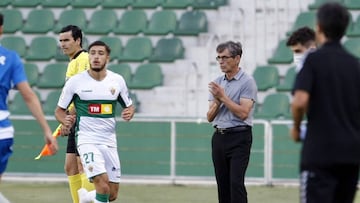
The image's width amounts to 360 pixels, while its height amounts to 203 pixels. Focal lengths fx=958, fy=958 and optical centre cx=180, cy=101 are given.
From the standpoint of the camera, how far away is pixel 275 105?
1780cm

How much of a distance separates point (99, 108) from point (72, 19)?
11.3 metres

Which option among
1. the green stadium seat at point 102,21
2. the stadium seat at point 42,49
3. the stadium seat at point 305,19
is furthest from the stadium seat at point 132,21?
the stadium seat at point 305,19

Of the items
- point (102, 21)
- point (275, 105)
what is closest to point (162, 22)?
point (102, 21)

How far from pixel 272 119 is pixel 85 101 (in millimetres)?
6735

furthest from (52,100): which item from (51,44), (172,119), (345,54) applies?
(345,54)

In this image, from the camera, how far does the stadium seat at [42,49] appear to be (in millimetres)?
20219

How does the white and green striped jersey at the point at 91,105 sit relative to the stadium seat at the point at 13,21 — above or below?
below

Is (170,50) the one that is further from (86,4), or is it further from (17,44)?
(17,44)

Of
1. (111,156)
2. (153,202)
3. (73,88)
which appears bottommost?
(153,202)

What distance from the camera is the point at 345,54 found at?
627cm

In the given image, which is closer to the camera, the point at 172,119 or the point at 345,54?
the point at 345,54

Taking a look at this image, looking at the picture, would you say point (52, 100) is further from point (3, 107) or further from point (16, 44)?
point (3, 107)

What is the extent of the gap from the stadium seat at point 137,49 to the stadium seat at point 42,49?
153 centimetres

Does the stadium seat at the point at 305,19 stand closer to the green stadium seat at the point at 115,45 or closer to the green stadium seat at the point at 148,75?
the green stadium seat at the point at 148,75
